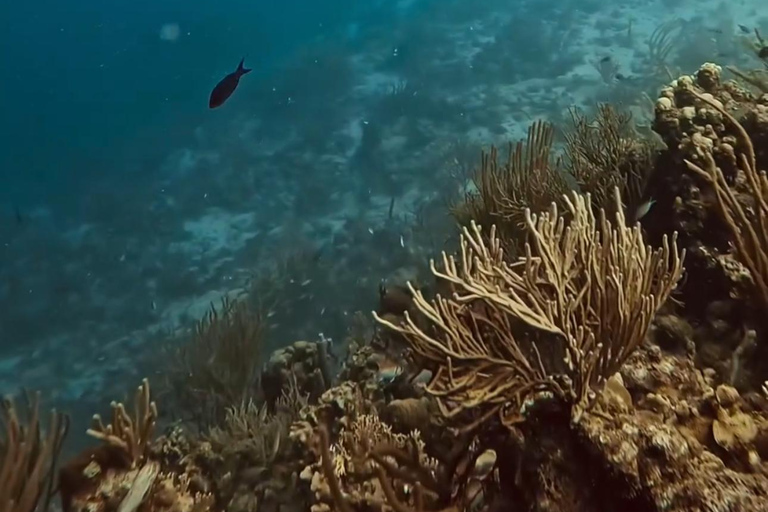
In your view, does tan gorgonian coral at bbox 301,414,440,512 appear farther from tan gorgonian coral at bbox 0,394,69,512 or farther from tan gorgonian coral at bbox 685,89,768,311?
tan gorgonian coral at bbox 685,89,768,311

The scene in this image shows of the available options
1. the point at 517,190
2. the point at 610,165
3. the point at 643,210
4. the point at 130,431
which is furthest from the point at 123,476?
the point at 610,165

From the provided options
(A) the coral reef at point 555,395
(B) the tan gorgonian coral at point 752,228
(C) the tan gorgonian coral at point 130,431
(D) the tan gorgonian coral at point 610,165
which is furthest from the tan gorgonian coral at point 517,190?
(C) the tan gorgonian coral at point 130,431

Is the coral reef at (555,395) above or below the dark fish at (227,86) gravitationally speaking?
above

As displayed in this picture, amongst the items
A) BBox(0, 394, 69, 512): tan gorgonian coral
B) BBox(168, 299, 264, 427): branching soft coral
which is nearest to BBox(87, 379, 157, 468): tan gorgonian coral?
BBox(0, 394, 69, 512): tan gorgonian coral

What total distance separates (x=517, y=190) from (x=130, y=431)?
3.77 meters

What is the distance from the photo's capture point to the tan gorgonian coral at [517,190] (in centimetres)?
558

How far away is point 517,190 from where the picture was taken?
5766 millimetres

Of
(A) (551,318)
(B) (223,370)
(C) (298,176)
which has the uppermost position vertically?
(A) (551,318)

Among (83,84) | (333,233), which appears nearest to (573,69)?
(333,233)

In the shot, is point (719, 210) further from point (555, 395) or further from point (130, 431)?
point (130, 431)

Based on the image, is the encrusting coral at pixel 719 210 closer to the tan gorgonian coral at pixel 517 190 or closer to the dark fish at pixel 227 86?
the tan gorgonian coral at pixel 517 190

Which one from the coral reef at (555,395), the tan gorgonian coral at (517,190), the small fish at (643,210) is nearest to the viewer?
the coral reef at (555,395)

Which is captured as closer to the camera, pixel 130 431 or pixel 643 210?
pixel 130 431

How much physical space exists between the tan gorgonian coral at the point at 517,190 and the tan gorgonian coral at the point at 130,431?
3.01 metres
